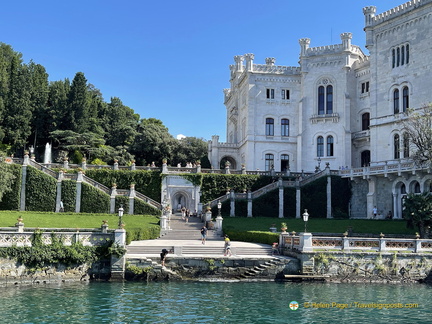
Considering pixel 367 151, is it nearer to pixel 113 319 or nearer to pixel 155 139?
pixel 155 139

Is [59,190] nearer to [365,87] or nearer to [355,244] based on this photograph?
[355,244]

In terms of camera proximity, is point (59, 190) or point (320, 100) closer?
point (59, 190)

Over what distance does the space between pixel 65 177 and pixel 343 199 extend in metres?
25.1

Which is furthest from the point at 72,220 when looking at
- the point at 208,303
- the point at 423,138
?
the point at 423,138

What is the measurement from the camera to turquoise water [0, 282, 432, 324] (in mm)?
17859

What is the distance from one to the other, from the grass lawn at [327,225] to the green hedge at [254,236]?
32.3 inches

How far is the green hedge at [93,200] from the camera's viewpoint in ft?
141

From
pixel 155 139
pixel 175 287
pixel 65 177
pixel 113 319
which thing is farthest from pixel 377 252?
pixel 155 139

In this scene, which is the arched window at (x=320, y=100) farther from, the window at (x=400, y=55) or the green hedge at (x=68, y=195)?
the green hedge at (x=68, y=195)

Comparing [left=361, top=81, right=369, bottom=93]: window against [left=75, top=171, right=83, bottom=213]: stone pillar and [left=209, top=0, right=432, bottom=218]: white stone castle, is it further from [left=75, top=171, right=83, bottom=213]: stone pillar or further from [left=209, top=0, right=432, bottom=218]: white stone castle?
[left=75, top=171, right=83, bottom=213]: stone pillar

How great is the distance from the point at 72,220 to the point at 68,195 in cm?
800

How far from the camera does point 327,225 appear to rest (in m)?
38.8

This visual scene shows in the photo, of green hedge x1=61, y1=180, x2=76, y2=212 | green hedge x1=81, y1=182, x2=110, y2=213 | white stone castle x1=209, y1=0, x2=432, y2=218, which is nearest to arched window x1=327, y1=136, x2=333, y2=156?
white stone castle x1=209, y1=0, x2=432, y2=218

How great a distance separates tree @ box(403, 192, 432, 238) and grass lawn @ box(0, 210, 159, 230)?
659 inches
